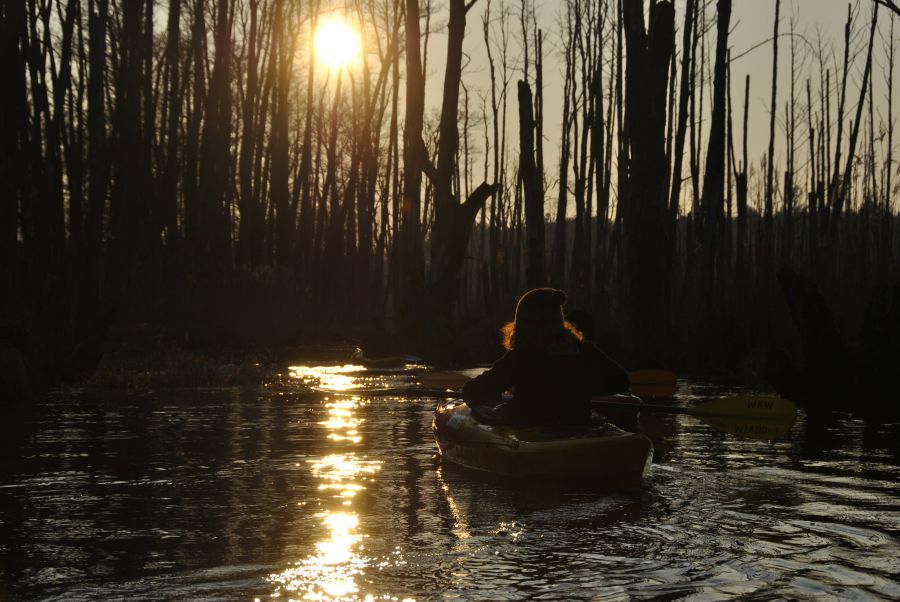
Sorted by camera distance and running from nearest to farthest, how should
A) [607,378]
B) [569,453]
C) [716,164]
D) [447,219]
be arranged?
[569,453] → [607,378] → [716,164] → [447,219]

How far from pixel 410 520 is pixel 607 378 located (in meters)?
1.88

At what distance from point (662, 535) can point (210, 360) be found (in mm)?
13278

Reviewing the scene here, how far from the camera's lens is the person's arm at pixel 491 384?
7.50 meters

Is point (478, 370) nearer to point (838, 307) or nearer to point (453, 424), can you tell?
point (838, 307)

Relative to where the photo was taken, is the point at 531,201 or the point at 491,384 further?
the point at 531,201

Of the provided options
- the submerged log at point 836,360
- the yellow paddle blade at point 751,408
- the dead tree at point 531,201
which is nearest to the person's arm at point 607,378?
the yellow paddle blade at point 751,408

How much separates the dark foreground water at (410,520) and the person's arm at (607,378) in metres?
0.65

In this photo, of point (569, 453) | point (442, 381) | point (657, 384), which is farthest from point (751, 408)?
point (442, 381)

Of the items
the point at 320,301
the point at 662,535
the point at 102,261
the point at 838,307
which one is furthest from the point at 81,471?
the point at 320,301

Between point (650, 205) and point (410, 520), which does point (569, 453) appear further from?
point (650, 205)

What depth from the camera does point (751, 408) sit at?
28.9 feet

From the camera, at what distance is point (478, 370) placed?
59.2 ft

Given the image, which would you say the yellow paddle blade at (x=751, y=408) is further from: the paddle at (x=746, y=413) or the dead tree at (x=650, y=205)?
the dead tree at (x=650, y=205)

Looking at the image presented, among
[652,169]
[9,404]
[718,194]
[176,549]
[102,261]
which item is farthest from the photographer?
[102,261]
